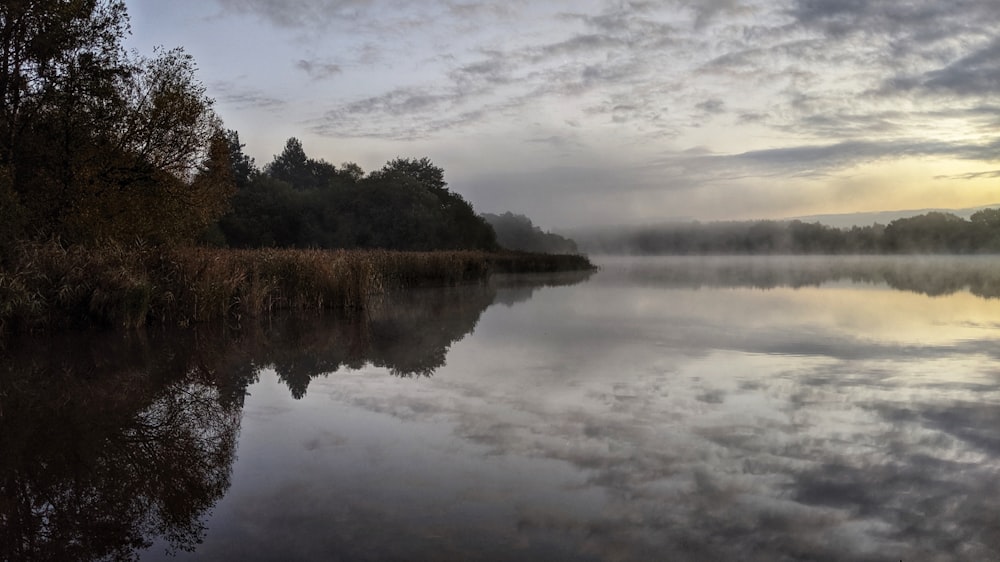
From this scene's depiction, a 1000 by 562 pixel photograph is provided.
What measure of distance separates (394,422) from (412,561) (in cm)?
222

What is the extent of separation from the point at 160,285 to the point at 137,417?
20.9 ft

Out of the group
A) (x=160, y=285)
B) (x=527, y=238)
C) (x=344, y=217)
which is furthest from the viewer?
(x=527, y=238)

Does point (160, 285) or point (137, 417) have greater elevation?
point (160, 285)

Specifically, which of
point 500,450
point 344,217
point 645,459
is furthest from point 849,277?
point 344,217

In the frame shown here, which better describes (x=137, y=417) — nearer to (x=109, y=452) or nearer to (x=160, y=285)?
(x=109, y=452)

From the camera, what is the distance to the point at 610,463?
12.1ft

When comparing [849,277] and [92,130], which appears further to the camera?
[849,277]

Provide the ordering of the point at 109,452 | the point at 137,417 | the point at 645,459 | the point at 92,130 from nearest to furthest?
the point at 645,459 < the point at 109,452 < the point at 137,417 < the point at 92,130

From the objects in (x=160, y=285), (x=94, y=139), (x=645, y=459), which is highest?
(x=94, y=139)

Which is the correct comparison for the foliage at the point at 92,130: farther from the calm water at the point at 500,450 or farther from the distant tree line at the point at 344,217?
the distant tree line at the point at 344,217

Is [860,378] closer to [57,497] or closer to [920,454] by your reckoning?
[920,454]

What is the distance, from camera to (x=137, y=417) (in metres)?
4.74

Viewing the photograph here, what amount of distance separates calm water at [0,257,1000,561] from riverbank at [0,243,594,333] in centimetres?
93

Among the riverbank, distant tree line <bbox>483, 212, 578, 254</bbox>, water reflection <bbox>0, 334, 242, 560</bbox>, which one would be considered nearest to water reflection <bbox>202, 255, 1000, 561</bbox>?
water reflection <bbox>0, 334, 242, 560</bbox>
